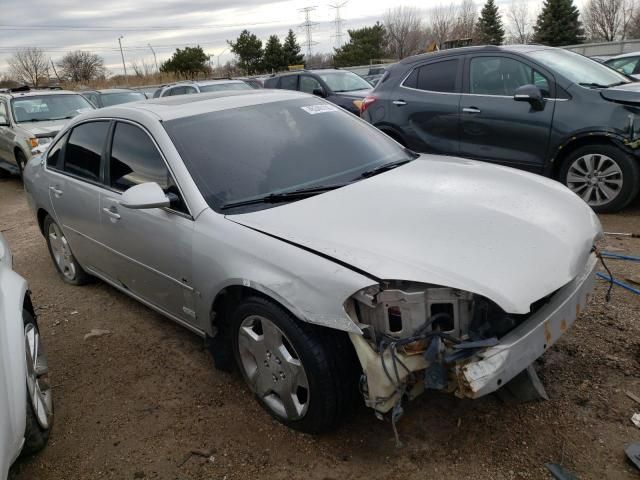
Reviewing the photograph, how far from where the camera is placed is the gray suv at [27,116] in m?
9.48

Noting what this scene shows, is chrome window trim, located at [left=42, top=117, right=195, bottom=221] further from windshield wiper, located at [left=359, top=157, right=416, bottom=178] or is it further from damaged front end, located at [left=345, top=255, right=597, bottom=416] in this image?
damaged front end, located at [left=345, top=255, right=597, bottom=416]

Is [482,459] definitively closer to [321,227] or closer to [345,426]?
[345,426]

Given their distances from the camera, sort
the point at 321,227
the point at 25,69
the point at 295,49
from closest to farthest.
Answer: the point at 321,227 < the point at 295,49 < the point at 25,69

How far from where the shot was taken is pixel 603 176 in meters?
5.37

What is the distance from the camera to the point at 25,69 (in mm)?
52469

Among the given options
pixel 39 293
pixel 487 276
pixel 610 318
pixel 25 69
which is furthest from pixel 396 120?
pixel 25 69

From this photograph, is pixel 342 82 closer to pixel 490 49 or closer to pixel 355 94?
pixel 355 94

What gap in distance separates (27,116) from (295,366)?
9638mm

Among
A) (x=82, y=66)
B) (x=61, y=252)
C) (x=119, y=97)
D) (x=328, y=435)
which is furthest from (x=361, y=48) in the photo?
(x=328, y=435)

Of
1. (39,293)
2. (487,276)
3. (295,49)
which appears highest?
(295,49)

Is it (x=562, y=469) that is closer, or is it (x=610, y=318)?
(x=562, y=469)

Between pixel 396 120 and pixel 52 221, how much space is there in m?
4.23

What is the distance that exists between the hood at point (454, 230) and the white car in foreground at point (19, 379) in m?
1.13

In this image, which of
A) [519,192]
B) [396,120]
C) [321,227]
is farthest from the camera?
[396,120]
